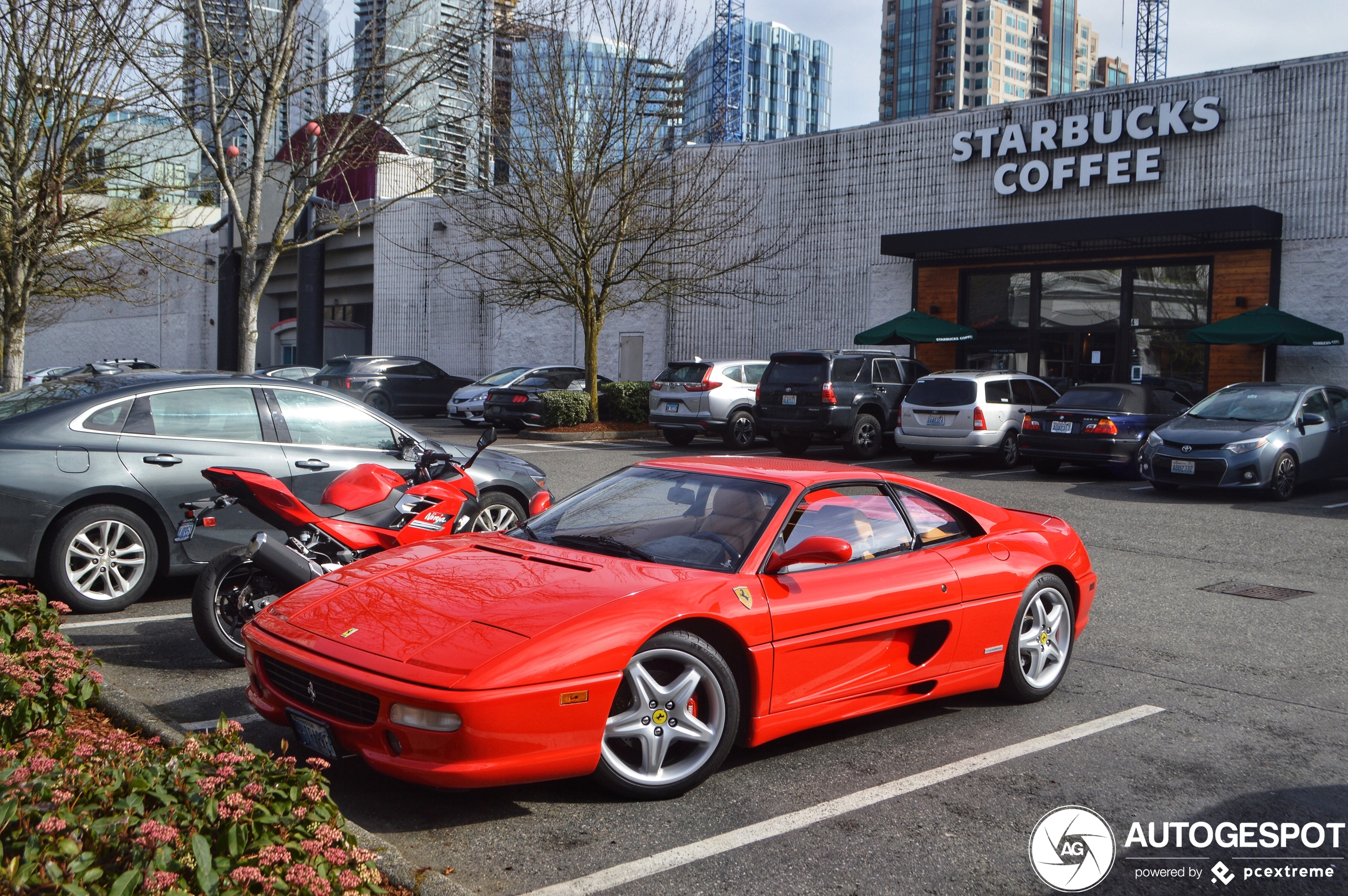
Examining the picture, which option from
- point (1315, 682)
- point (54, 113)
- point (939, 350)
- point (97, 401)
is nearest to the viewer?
point (1315, 682)

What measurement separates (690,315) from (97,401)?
24159 mm

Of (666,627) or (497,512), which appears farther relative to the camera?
(497,512)

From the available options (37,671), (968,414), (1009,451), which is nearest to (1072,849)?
(37,671)

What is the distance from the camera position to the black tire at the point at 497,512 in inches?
333

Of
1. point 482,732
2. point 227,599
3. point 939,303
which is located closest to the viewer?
point 482,732

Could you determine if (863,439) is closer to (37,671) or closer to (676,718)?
(676,718)

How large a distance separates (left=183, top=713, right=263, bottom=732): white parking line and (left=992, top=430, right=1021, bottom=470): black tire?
14.5 meters

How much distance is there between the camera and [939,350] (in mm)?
26078

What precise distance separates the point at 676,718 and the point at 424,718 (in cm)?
96

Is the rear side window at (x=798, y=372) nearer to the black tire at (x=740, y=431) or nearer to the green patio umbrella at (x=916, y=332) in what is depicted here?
the black tire at (x=740, y=431)

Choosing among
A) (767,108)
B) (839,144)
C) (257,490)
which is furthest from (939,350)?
(767,108)

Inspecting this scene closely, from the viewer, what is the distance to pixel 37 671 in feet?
14.2

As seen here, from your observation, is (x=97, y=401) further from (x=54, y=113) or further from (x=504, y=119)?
(x=504, y=119)

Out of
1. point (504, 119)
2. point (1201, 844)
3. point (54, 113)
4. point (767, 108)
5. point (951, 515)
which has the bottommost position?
point (1201, 844)
